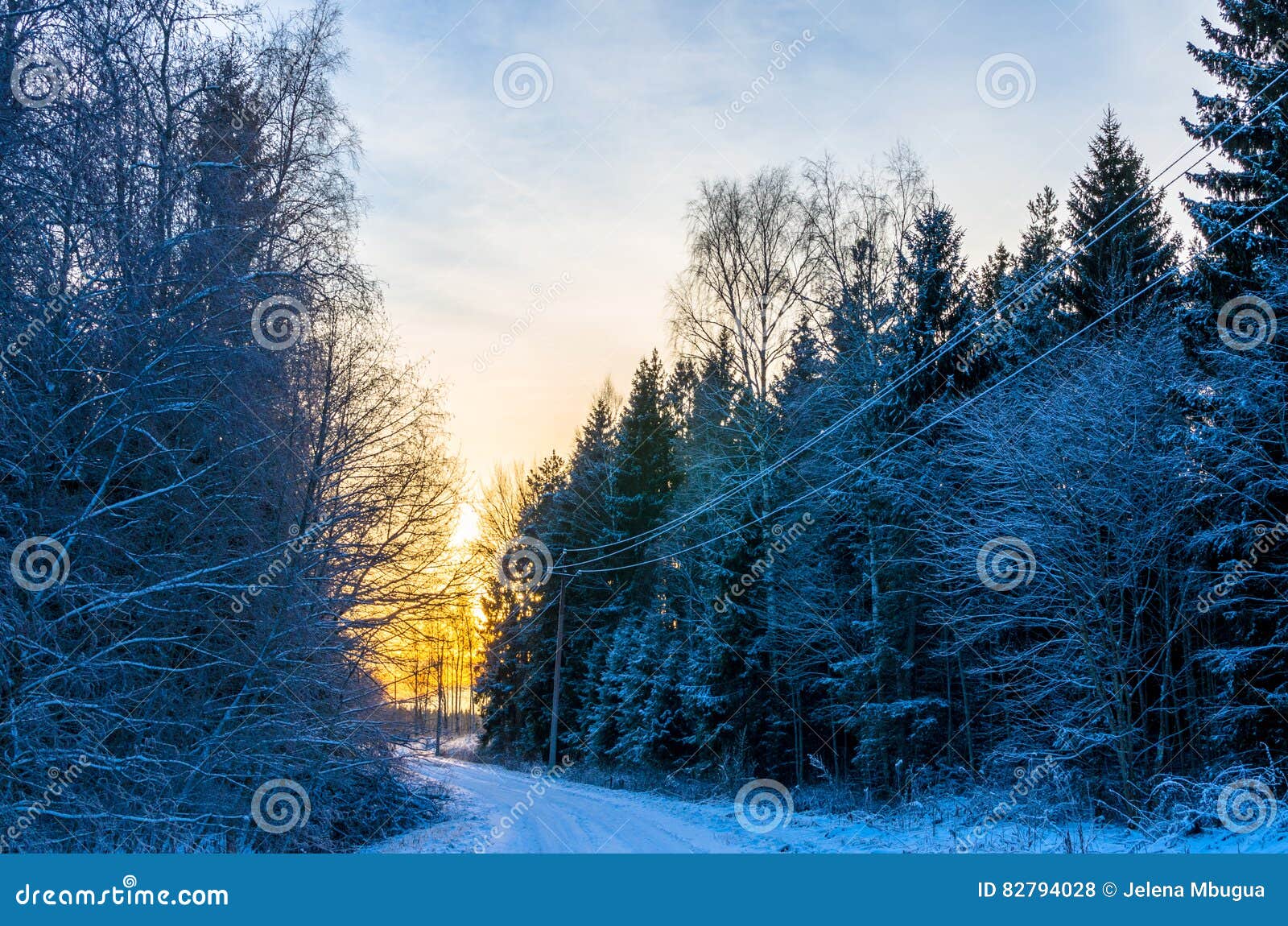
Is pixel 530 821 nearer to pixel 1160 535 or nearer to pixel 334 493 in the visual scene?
pixel 334 493

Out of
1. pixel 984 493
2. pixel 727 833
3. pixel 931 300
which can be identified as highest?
pixel 931 300

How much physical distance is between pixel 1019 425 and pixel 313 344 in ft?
38.2

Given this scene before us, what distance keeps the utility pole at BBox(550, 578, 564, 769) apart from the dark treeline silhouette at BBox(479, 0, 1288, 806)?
1.11 metres

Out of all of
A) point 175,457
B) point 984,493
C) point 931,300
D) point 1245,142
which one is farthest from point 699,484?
point 175,457

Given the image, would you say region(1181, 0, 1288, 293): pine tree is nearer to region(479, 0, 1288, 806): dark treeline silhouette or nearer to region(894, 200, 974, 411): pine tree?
region(479, 0, 1288, 806): dark treeline silhouette

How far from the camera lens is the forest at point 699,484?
6945 millimetres

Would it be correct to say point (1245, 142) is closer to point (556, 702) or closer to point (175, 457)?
point (175, 457)

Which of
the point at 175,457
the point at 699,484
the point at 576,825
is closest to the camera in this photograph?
the point at 175,457

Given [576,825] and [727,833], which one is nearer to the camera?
[727,833]

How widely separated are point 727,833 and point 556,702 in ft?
59.0

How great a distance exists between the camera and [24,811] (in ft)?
20.0

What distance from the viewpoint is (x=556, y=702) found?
100 feet

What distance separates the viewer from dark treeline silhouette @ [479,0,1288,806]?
482 inches

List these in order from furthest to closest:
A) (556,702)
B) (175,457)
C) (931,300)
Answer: (556,702) < (931,300) < (175,457)
